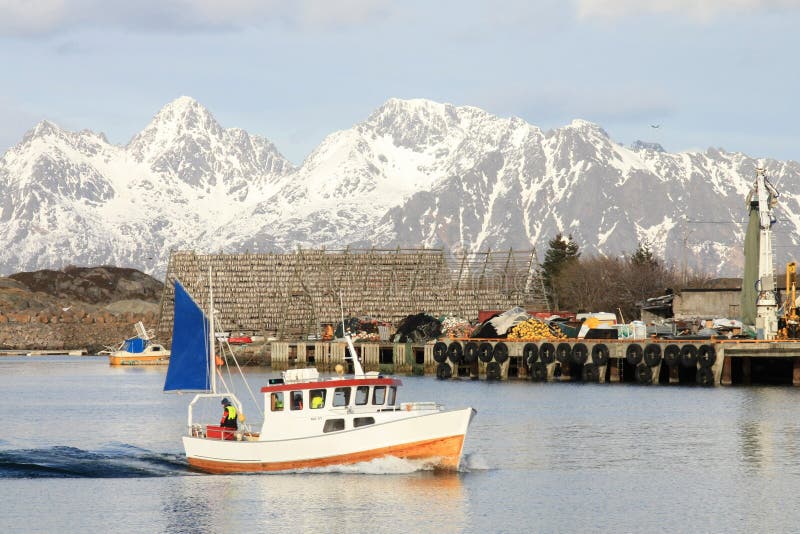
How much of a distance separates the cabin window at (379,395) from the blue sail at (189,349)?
661 cm

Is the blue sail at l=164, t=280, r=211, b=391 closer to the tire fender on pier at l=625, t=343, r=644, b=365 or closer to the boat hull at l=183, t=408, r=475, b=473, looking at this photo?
the boat hull at l=183, t=408, r=475, b=473

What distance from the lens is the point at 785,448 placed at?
58.3 m

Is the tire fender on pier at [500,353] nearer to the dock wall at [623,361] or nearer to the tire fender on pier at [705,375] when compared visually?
the dock wall at [623,361]

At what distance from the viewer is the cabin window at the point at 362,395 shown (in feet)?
158

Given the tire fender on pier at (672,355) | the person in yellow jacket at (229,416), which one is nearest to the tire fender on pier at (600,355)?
the tire fender on pier at (672,355)

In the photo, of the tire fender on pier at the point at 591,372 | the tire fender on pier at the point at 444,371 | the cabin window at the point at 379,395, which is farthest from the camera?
the tire fender on pier at the point at 444,371

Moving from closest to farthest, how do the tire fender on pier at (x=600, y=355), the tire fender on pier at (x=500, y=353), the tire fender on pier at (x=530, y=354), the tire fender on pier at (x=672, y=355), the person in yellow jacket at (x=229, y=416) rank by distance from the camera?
the person in yellow jacket at (x=229, y=416), the tire fender on pier at (x=672, y=355), the tire fender on pier at (x=600, y=355), the tire fender on pier at (x=530, y=354), the tire fender on pier at (x=500, y=353)

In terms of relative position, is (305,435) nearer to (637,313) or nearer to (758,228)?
(758,228)

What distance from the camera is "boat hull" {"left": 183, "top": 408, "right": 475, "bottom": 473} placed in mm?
47594

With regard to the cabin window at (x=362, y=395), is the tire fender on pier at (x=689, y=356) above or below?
above

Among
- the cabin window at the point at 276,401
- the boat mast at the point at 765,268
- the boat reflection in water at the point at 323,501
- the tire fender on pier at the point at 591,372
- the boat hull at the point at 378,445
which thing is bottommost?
the boat reflection in water at the point at 323,501

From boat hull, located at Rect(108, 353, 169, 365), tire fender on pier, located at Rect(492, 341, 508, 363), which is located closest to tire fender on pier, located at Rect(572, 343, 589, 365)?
tire fender on pier, located at Rect(492, 341, 508, 363)

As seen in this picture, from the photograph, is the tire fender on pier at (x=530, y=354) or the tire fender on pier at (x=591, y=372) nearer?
the tire fender on pier at (x=591, y=372)

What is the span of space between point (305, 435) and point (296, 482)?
173 centimetres
